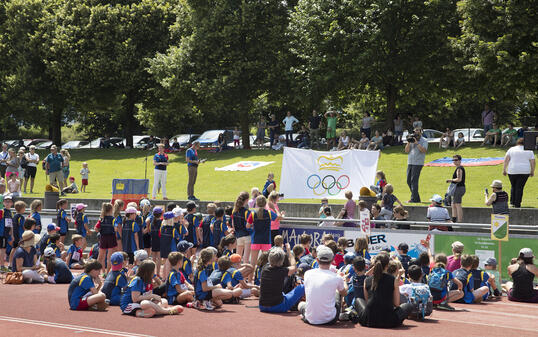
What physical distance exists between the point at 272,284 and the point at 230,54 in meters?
29.1

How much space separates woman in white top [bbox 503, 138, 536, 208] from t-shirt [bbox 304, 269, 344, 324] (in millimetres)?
9006

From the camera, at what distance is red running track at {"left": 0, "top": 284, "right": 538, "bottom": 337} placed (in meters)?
9.41

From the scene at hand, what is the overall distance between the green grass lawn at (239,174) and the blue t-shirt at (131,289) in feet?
37.8

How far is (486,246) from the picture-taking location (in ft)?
44.5

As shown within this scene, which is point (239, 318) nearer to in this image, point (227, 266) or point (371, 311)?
point (227, 266)

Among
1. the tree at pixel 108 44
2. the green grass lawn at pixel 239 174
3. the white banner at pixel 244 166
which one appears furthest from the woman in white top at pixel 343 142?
the tree at pixel 108 44

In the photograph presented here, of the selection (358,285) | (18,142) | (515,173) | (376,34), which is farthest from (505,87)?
(18,142)

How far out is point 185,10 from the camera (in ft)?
139

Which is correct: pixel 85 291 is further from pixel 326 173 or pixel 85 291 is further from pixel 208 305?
pixel 326 173

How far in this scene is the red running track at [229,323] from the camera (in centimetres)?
941

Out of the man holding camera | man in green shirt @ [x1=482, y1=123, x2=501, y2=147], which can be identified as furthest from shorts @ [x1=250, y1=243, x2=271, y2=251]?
man in green shirt @ [x1=482, y1=123, x2=501, y2=147]

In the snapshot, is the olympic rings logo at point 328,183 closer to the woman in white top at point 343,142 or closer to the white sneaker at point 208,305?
the white sneaker at point 208,305

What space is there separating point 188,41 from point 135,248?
26.7m

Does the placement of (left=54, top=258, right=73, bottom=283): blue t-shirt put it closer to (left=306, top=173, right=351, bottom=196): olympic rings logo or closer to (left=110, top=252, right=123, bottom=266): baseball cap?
(left=110, top=252, right=123, bottom=266): baseball cap
